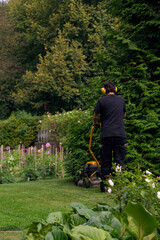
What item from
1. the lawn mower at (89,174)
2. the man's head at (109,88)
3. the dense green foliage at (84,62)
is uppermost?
the dense green foliage at (84,62)

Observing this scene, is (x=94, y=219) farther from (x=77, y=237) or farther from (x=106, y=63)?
(x=106, y=63)

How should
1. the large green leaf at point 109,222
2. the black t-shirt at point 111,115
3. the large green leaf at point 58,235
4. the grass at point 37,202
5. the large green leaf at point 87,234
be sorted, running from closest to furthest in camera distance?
the large green leaf at point 87,234 → the large green leaf at point 58,235 → the large green leaf at point 109,222 → the grass at point 37,202 → the black t-shirt at point 111,115

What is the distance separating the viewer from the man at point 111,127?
6.52m

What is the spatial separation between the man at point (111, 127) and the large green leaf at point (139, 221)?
14.8ft

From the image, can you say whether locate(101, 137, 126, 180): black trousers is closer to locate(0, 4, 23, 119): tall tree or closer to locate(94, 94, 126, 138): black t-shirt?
locate(94, 94, 126, 138): black t-shirt

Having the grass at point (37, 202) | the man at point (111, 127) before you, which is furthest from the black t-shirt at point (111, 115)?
the grass at point (37, 202)

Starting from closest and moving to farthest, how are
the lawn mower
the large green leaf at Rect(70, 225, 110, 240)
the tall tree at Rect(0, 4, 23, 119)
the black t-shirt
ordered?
the large green leaf at Rect(70, 225, 110, 240) → the black t-shirt → the lawn mower → the tall tree at Rect(0, 4, 23, 119)

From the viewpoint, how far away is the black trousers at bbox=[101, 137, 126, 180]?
6593mm

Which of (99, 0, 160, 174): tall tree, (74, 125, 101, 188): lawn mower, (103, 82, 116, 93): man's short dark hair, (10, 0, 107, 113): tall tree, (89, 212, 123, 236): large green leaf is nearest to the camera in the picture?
(89, 212, 123, 236): large green leaf

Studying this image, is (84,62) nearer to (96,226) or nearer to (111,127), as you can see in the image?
(111,127)

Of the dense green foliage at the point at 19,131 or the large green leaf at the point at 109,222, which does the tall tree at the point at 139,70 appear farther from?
the dense green foliage at the point at 19,131

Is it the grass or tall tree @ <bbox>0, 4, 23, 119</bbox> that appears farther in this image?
tall tree @ <bbox>0, 4, 23, 119</bbox>

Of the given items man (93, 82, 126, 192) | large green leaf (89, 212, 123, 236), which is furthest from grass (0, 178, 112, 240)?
large green leaf (89, 212, 123, 236)

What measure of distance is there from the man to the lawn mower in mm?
906
